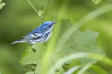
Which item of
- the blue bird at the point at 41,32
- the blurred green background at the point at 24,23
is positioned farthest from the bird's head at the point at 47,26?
the blurred green background at the point at 24,23

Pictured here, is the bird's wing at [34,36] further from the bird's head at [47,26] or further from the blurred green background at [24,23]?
the blurred green background at [24,23]

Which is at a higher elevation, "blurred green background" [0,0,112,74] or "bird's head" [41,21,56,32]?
"blurred green background" [0,0,112,74]

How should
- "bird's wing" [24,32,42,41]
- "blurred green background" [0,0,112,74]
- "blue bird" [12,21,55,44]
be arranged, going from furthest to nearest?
"blurred green background" [0,0,112,74]
"bird's wing" [24,32,42,41]
"blue bird" [12,21,55,44]

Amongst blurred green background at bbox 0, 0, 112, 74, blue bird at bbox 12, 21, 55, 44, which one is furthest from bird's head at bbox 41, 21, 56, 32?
blurred green background at bbox 0, 0, 112, 74

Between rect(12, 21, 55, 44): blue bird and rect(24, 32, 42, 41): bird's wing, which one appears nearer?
rect(12, 21, 55, 44): blue bird

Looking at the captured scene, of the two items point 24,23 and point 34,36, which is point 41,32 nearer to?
point 34,36

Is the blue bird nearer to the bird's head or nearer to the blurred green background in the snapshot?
the bird's head

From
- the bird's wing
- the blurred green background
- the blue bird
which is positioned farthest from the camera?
the blurred green background

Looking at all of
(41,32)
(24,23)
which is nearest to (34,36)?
(41,32)

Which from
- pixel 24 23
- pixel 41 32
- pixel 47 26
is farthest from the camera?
pixel 24 23
